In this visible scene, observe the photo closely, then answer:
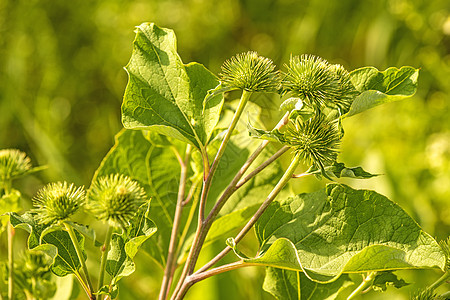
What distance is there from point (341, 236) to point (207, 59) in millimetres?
2229

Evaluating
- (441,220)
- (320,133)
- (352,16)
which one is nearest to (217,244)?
(320,133)

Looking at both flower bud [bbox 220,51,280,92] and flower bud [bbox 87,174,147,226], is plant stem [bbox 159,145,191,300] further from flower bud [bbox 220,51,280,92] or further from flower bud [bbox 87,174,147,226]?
flower bud [bbox 220,51,280,92]

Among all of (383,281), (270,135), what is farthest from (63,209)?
(383,281)

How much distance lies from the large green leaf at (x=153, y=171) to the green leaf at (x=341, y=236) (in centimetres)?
25

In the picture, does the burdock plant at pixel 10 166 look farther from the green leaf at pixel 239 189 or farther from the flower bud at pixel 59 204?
the green leaf at pixel 239 189

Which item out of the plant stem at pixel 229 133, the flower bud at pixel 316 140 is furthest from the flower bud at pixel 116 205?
the flower bud at pixel 316 140

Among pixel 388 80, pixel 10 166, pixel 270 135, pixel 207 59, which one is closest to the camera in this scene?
pixel 270 135

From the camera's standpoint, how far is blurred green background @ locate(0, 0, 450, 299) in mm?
2070

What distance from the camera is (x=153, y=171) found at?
2.95 feet

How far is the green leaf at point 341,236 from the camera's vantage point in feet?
1.85

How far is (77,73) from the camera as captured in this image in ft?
8.62

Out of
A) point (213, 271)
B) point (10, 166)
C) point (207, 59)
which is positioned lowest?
point (213, 271)

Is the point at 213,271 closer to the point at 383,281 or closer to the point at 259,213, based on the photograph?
the point at 259,213

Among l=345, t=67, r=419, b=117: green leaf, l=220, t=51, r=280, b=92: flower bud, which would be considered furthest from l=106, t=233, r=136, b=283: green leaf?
l=345, t=67, r=419, b=117: green leaf
